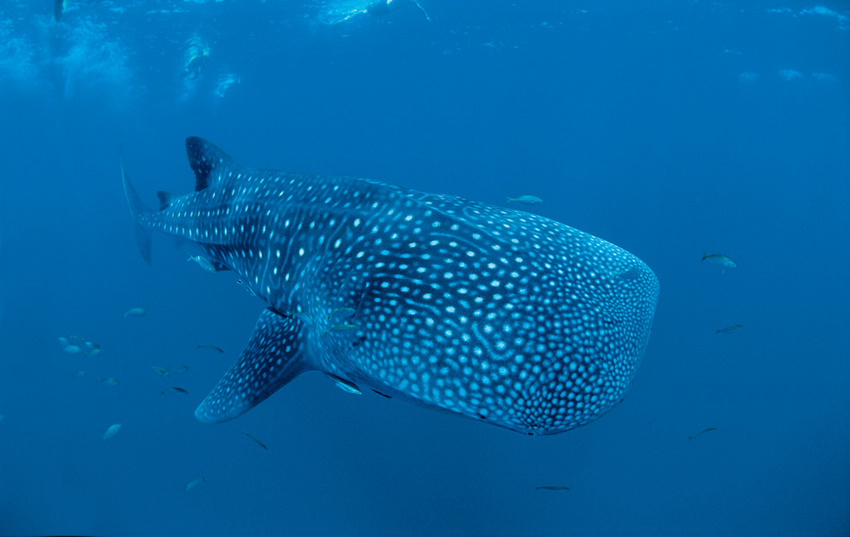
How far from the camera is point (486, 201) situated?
65.3 ft

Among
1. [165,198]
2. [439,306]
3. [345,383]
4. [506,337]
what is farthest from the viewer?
[165,198]

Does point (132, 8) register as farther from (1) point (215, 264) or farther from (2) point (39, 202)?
(2) point (39, 202)

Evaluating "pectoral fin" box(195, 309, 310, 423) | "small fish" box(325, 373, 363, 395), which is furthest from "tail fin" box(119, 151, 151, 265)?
"small fish" box(325, 373, 363, 395)

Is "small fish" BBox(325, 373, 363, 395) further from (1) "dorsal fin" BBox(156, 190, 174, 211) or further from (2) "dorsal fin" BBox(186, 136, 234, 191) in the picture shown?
(1) "dorsal fin" BBox(156, 190, 174, 211)

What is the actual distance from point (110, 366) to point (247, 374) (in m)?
15.7

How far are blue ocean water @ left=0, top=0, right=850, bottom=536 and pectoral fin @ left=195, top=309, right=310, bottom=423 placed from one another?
5.30 ft

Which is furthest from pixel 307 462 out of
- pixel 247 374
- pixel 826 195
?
pixel 826 195

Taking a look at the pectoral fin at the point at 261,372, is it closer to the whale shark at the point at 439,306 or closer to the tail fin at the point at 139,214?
the whale shark at the point at 439,306

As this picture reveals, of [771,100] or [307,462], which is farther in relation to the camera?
[771,100]

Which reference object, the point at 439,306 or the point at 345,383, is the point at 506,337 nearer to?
the point at 439,306

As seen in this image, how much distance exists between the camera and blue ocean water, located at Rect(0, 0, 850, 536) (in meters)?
11.9

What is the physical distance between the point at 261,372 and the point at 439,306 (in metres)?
1.89

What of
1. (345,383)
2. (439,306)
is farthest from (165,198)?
(439,306)

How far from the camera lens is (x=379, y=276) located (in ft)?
8.85
